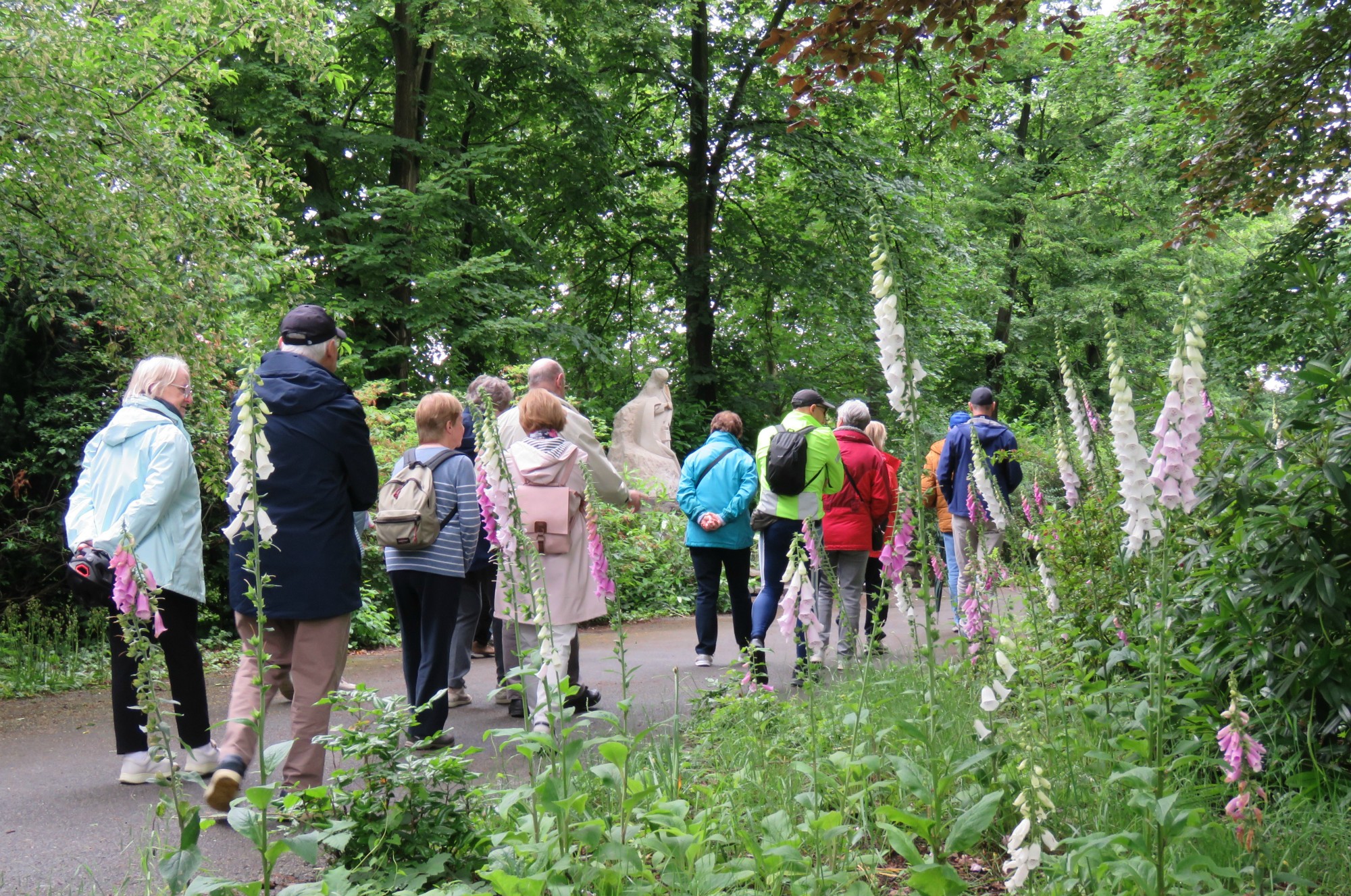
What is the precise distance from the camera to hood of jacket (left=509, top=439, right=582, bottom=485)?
6.14 m

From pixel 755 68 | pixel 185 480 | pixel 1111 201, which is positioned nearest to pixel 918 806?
pixel 185 480

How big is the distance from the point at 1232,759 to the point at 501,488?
2676mm

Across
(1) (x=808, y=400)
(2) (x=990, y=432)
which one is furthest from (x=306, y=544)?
(2) (x=990, y=432)

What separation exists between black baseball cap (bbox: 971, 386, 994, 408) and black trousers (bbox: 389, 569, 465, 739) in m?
4.91

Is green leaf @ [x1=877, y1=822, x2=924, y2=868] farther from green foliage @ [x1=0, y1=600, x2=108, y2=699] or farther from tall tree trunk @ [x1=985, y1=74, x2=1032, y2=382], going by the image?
tall tree trunk @ [x1=985, y1=74, x2=1032, y2=382]

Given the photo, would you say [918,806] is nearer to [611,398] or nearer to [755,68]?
[611,398]

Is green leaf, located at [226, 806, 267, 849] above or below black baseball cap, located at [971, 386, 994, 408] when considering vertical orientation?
below

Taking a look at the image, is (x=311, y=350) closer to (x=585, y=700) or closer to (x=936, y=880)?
(x=585, y=700)

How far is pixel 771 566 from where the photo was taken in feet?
26.3

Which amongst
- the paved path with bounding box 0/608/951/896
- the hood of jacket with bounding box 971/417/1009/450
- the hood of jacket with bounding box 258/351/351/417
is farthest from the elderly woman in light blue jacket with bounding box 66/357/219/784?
the hood of jacket with bounding box 971/417/1009/450

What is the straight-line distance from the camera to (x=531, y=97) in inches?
774

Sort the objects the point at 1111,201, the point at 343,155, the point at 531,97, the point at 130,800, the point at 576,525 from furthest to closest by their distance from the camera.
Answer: the point at 1111,201 < the point at 531,97 < the point at 343,155 < the point at 576,525 < the point at 130,800

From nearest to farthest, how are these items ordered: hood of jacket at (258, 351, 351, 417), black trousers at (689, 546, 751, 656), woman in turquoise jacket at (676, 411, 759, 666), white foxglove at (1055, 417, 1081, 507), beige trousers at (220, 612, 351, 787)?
beige trousers at (220, 612, 351, 787) → hood of jacket at (258, 351, 351, 417) → white foxglove at (1055, 417, 1081, 507) → woman in turquoise jacket at (676, 411, 759, 666) → black trousers at (689, 546, 751, 656)

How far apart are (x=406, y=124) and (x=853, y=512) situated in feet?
41.6
